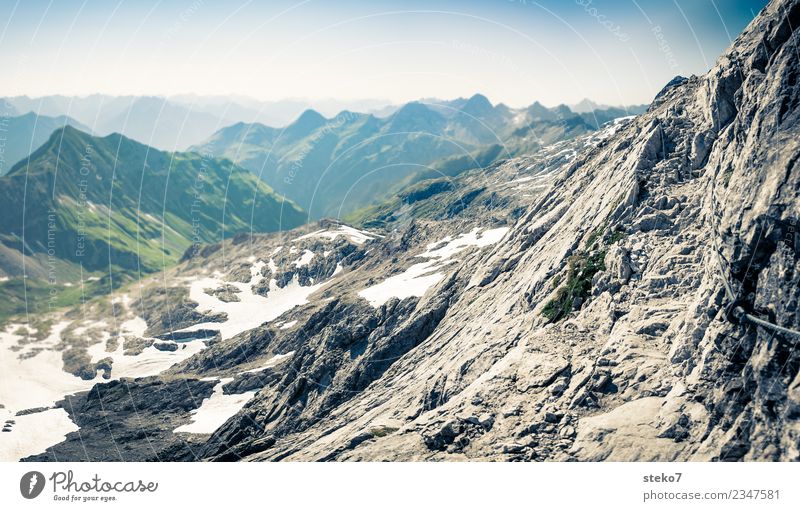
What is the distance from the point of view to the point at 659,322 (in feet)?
230

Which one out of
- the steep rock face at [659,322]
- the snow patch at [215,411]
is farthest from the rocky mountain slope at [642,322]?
the snow patch at [215,411]

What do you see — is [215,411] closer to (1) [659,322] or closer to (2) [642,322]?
(2) [642,322]

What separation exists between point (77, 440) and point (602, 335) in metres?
163

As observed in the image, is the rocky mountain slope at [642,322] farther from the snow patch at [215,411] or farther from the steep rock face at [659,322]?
the snow patch at [215,411]

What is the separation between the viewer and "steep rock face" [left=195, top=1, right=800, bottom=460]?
55.8 m

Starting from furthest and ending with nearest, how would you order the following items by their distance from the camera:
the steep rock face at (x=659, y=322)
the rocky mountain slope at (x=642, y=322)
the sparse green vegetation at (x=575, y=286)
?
1. the sparse green vegetation at (x=575, y=286)
2. the rocky mountain slope at (x=642, y=322)
3. the steep rock face at (x=659, y=322)

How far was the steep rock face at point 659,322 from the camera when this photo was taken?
55.8 meters

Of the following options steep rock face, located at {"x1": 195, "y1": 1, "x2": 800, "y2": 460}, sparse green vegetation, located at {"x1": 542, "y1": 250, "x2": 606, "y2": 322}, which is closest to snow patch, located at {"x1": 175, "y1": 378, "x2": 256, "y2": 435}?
steep rock face, located at {"x1": 195, "y1": 1, "x2": 800, "y2": 460}

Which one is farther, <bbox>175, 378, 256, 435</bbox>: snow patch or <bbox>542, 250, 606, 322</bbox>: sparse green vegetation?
<bbox>175, 378, 256, 435</bbox>: snow patch

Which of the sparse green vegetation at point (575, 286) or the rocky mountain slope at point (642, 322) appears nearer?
the rocky mountain slope at point (642, 322)

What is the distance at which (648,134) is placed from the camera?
96.5 m

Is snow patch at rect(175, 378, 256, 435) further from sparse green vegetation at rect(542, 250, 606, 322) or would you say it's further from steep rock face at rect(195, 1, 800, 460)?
sparse green vegetation at rect(542, 250, 606, 322)

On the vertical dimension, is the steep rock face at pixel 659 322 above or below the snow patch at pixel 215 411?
above

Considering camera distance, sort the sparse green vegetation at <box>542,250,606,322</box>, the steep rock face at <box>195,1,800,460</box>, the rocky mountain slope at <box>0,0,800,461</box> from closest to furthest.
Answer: the steep rock face at <box>195,1,800,460</box>
the rocky mountain slope at <box>0,0,800,461</box>
the sparse green vegetation at <box>542,250,606,322</box>
